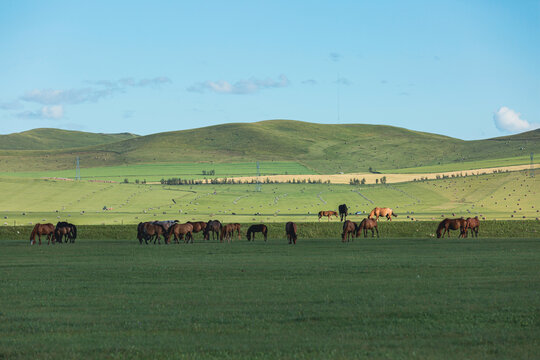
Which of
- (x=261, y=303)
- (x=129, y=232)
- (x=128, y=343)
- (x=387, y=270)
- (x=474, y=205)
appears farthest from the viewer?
(x=474, y=205)

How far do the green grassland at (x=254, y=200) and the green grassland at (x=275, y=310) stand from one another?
59.0m

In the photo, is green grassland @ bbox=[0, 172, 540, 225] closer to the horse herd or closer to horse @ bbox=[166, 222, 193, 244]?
the horse herd

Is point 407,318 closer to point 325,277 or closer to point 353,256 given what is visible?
point 325,277

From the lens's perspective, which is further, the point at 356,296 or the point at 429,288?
the point at 429,288

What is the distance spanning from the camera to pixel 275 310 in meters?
17.5

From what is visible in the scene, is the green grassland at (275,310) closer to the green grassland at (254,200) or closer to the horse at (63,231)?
the horse at (63,231)

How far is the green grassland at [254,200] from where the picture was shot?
95500 millimetres

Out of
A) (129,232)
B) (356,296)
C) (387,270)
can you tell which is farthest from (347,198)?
(356,296)

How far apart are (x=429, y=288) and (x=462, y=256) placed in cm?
1342

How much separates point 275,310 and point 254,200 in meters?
96.9

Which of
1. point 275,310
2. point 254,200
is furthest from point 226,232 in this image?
point 254,200

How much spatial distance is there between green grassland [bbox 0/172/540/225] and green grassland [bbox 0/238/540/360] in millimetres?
59015

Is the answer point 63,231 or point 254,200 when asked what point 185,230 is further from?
point 254,200

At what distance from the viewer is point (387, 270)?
88.1ft
